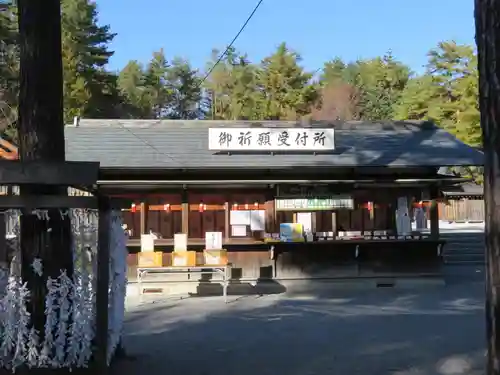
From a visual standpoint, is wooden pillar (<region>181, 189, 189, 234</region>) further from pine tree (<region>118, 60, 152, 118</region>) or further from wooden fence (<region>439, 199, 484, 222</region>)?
Answer: pine tree (<region>118, 60, 152, 118</region>)

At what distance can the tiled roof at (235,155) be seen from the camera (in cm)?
1526

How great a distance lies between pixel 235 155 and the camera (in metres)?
15.9

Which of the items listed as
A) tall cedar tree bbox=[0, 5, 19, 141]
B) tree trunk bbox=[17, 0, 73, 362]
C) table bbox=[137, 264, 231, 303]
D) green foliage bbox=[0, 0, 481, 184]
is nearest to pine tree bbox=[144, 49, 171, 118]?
green foliage bbox=[0, 0, 481, 184]

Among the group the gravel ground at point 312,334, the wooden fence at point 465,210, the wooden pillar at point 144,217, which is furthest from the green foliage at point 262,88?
the gravel ground at point 312,334

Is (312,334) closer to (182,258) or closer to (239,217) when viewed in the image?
(182,258)

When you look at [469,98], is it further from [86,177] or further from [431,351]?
[86,177]

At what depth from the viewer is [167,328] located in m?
10.3

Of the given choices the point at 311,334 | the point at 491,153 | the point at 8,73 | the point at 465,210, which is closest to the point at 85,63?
the point at 8,73

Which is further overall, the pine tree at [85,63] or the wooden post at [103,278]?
the pine tree at [85,63]

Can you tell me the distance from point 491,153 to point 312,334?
6115 mm

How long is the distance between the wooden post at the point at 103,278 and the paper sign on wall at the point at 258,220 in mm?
9347

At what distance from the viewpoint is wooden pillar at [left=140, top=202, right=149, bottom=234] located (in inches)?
602

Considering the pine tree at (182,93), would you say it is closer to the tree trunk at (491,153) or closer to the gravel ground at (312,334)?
the gravel ground at (312,334)

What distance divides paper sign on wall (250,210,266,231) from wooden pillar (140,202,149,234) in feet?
8.53
